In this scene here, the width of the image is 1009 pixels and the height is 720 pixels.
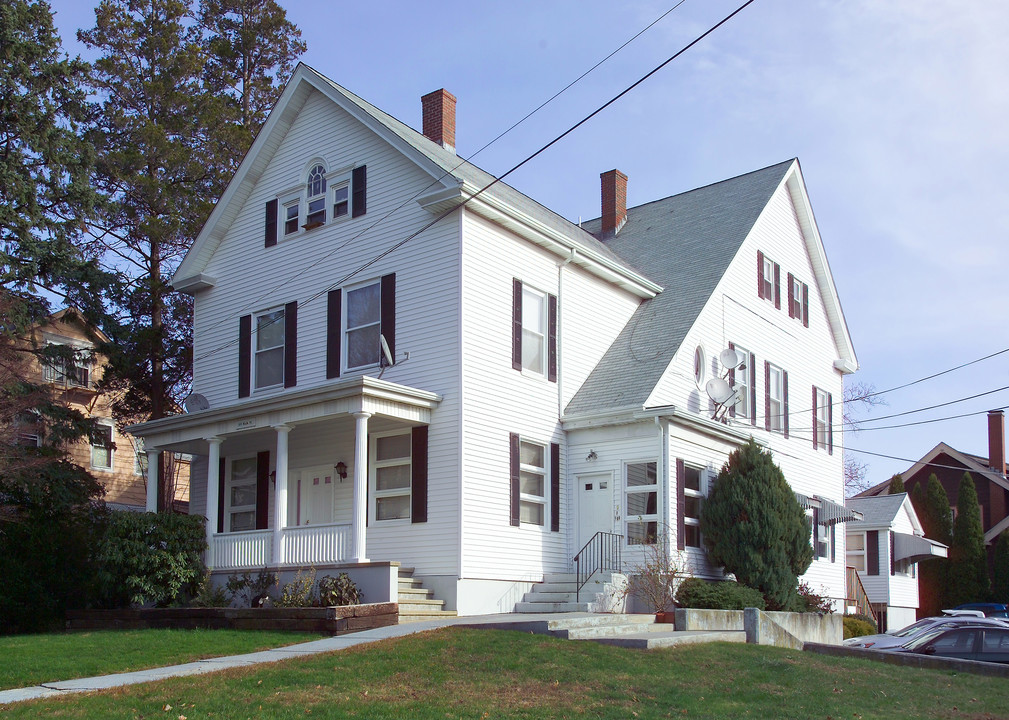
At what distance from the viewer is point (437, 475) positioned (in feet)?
60.6

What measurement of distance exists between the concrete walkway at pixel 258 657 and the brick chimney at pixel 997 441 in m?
34.9

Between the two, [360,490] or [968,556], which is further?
[968,556]

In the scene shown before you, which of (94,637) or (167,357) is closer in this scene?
(94,637)

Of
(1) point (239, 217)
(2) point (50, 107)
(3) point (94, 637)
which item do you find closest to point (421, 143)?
(1) point (239, 217)

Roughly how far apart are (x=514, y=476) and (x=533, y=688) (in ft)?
27.4

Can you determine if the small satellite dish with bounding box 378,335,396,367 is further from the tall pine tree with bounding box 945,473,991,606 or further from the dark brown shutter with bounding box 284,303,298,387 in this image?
the tall pine tree with bounding box 945,473,991,606

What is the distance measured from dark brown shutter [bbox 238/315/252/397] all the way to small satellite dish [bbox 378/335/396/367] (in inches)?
172

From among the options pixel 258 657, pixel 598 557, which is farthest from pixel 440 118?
pixel 258 657

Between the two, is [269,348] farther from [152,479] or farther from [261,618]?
[261,618]

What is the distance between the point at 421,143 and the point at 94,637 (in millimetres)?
11496

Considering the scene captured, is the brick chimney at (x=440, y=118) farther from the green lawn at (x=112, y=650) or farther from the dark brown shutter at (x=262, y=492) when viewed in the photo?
the green lawn at (x=112, y=650)

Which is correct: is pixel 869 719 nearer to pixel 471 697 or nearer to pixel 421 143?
pixel 471 697

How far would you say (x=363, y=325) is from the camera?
20609 mm

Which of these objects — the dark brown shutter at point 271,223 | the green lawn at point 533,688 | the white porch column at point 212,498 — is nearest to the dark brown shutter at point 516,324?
the white porch column at point 212,498
